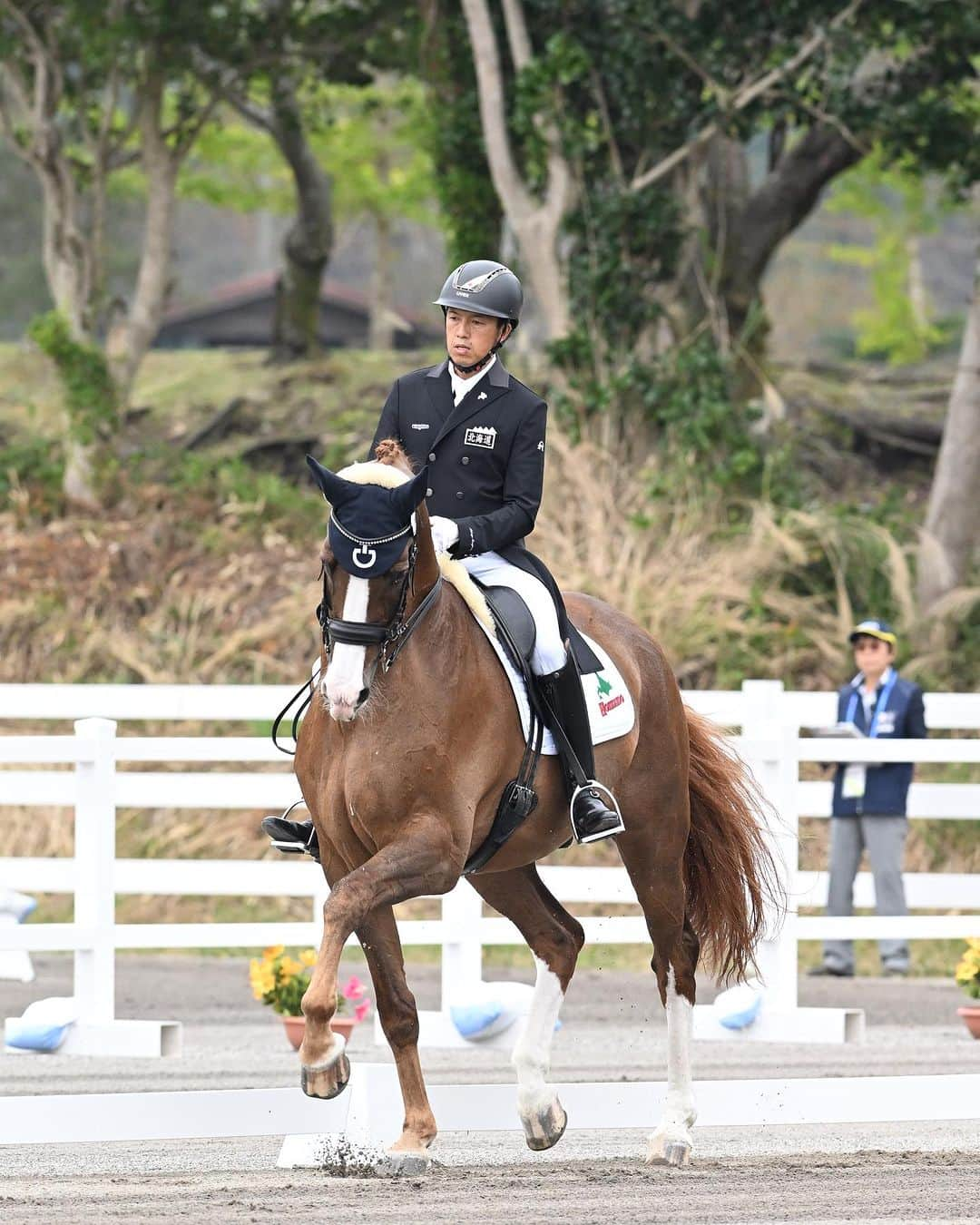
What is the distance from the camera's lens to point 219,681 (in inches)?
674

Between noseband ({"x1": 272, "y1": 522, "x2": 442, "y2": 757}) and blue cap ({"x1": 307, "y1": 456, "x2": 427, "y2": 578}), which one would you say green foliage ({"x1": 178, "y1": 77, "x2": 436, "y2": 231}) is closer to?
noseband ({"x1": 272, "y1": 522, "x2": 442, "y2": 757})

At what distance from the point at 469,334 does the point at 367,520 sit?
48.0 inches

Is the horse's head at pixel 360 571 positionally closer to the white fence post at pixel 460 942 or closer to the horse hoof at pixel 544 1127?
the horse hoof at pixel 544 1127

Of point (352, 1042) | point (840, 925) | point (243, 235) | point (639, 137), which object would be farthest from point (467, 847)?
point (243, 235)

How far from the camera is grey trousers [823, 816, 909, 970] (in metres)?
12.0

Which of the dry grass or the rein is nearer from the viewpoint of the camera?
the rein

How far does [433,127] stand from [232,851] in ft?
28.9

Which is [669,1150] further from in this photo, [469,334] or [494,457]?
[469,334]

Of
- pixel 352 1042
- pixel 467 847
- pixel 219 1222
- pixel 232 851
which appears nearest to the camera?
pixel 219 1222

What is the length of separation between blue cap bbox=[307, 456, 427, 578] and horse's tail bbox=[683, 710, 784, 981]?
8.18 feet

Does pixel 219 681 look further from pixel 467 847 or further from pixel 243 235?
pixel 243 235

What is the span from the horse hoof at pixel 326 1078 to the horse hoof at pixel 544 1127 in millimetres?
1109

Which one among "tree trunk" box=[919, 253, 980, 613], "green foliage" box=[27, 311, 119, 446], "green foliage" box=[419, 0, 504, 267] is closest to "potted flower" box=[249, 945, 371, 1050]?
"tree trunk" box=[919, 253, 980, 613]

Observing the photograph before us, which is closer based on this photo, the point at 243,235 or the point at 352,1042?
the point at 352,1042
